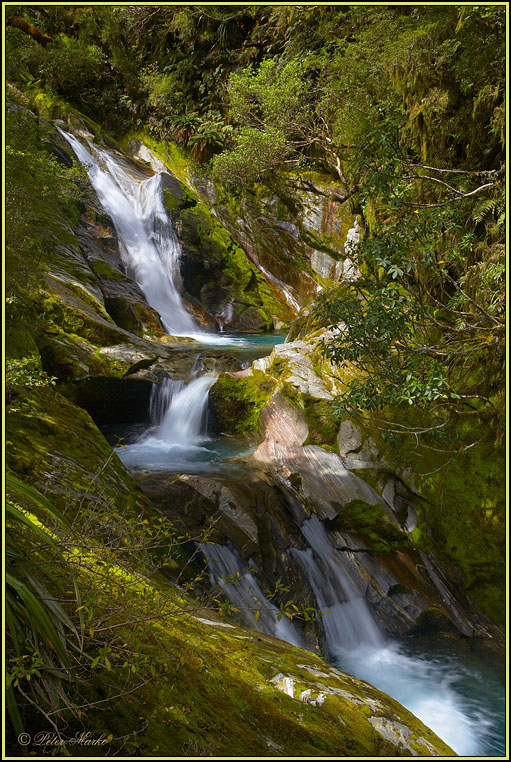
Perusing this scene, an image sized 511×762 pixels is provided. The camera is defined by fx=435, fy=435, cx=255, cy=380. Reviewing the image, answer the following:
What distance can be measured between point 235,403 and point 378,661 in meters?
5.17

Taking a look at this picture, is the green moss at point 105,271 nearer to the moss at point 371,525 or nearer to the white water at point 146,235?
the white water at point 146,235

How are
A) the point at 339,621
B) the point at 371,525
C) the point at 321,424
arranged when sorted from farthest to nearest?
the point at 321,424, the point at 371,525, the point at 339,621

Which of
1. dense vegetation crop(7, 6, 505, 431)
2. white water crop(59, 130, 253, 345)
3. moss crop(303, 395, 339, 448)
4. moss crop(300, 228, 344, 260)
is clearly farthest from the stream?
moss crop(300, 228, 344, 260)

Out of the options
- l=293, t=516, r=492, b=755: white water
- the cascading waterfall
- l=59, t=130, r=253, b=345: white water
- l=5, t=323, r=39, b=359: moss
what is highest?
l=59, t=130, r=253, b=345: white water

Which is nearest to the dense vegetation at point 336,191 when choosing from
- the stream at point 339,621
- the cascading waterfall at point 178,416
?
the stream at point 339,621

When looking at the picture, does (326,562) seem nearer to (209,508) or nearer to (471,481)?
(209,508)

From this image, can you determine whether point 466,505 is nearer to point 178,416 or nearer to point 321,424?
point 321,424

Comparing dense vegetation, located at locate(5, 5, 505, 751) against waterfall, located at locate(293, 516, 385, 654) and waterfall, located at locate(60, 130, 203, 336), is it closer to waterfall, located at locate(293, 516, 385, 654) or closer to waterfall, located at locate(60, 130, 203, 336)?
waterfall, located at locate(293, 516, 385, 654)

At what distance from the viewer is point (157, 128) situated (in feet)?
72.0

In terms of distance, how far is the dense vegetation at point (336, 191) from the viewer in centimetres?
177

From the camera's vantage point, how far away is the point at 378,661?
5582 mm

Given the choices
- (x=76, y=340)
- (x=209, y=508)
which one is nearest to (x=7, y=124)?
(x=76, y=340)

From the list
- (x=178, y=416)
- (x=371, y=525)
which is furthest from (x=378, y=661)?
(x=178, y=416)

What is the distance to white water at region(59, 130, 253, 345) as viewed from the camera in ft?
51.6
